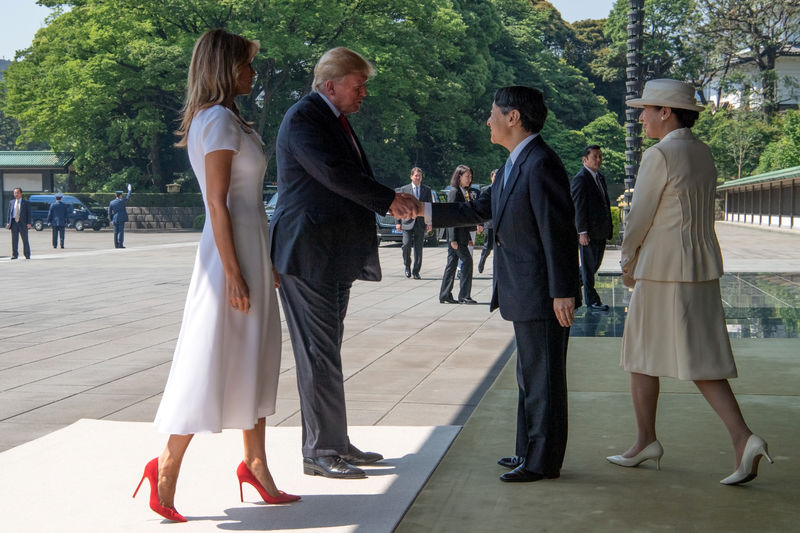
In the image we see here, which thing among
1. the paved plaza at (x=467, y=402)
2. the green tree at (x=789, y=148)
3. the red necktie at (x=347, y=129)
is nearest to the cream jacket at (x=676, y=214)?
the paved plaza at (x=467, y=402)

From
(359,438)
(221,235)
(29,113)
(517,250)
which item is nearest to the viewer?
(221,235)

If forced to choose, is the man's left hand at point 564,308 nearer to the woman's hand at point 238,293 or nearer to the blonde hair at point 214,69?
the woman's hand at point 238,293

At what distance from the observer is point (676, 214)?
439 cm

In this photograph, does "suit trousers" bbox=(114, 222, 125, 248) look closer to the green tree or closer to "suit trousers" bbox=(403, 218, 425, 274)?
"suit trousers" bbox=(403, 218, 425, 274)

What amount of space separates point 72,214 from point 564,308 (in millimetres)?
44504

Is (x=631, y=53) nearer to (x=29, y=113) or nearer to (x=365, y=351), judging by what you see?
(x=365, y=351)

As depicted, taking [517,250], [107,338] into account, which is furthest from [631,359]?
[107,338]

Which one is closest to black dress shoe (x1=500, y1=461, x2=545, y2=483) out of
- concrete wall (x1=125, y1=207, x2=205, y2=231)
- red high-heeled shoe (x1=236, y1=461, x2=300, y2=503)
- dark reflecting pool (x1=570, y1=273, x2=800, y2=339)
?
red high-heeled shoe (x1=236, y1=461, x2=300, y2=503)

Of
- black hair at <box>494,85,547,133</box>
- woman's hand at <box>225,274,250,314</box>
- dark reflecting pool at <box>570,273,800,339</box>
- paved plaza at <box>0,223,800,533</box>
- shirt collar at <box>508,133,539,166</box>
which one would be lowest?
paved plaza at <box>0,223,800,533</box>

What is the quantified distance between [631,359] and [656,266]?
1.50 feet

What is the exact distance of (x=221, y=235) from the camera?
3.85 m

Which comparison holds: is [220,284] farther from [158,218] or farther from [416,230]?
[158,218]

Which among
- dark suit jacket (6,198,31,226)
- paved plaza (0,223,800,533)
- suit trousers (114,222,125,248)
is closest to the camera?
paved plaza (0,223,800,533)

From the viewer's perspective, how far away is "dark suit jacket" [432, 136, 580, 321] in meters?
4.28
